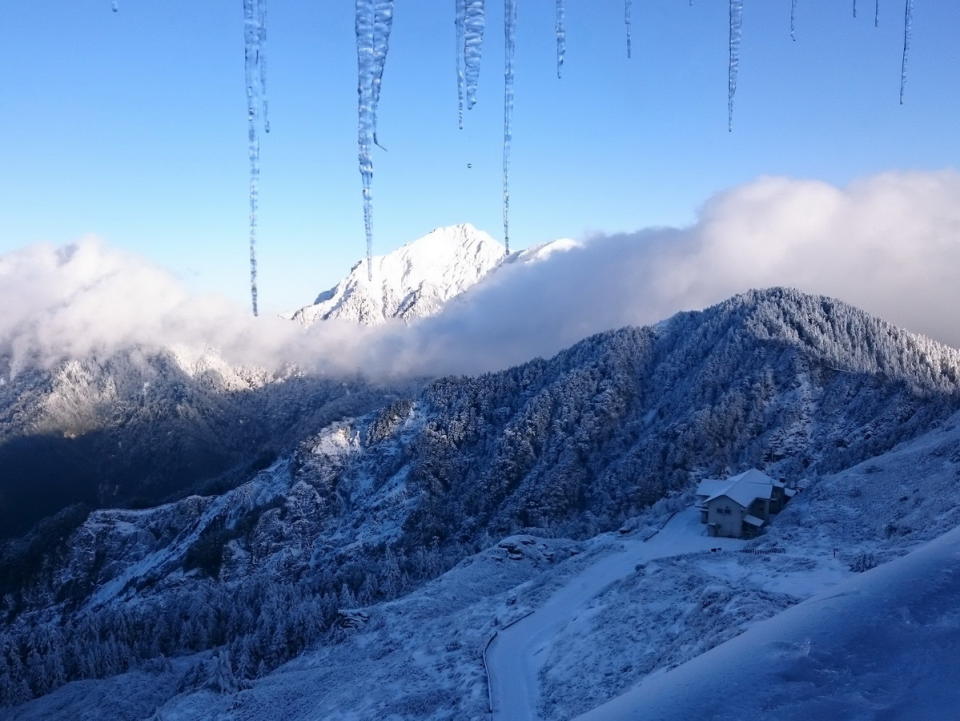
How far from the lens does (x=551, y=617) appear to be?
40000 mm

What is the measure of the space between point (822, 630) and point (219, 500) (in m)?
161

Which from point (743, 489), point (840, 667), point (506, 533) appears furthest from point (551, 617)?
point (506, 533)

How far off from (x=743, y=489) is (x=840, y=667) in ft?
169

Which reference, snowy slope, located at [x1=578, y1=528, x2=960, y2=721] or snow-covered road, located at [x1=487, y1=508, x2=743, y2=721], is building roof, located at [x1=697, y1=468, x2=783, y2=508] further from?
snowy slope, located at [x1=578, y1=528, x2=960, y2=721]

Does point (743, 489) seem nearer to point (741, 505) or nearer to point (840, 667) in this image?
point (741, 505)

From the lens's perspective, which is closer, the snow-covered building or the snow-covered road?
the snow-covered road

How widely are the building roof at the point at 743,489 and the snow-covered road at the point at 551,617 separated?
308 centimetres

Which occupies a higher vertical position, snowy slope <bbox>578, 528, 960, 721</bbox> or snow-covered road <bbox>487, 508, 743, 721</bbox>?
snowy slope <bbox>578, 528, 960, 721</bbox>

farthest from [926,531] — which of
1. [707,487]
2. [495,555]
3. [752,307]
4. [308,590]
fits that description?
[752,307]

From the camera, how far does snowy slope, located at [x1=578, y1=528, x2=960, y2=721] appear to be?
792 centimetres

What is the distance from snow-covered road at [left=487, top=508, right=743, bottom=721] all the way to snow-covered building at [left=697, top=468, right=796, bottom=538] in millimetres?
1335

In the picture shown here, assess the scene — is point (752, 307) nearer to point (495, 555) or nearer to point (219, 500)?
point (495, 555)

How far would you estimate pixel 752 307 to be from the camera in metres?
136

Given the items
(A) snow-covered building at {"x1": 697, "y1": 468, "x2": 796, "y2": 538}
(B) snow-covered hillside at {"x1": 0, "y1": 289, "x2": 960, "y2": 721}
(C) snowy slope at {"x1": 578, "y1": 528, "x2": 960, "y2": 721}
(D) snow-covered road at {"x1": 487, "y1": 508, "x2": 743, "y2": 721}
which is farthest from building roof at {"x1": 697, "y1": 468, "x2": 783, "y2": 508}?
(C) snowy slope at {"x1": 578, "y1": 528, "x2": 960, "y2": 721}
